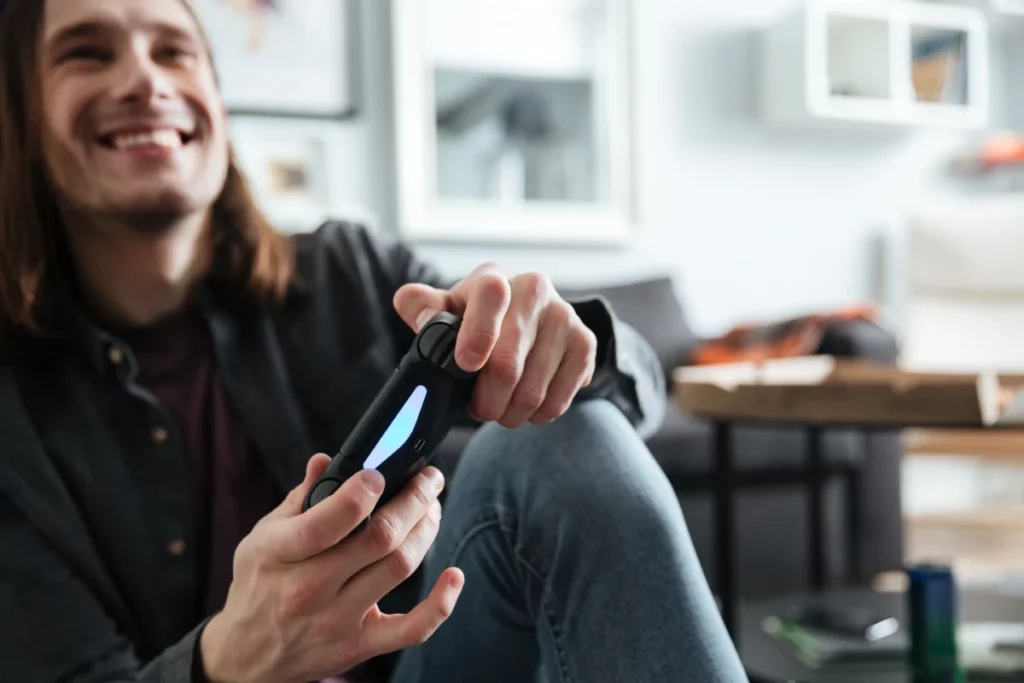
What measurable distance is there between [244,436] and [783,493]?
1.43 meters

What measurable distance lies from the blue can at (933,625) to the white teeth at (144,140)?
2.79 feet

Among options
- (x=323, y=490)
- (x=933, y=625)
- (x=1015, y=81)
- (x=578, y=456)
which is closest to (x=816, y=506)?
(x=933, y=625)

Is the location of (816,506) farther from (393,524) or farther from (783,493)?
(393,524)

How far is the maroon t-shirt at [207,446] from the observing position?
0.77 meters

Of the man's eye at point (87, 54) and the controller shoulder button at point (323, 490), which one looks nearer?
the controller shoulder button at point (323, 490)

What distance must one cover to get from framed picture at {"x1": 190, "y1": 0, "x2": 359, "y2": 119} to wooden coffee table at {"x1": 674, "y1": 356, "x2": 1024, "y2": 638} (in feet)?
5.10

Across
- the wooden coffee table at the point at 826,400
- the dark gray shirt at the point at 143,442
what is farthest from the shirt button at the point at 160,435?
the wooden coffee table at the point at 826,400

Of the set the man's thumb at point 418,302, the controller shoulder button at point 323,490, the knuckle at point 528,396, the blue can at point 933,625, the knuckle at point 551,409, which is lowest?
the blue can at point 933,625

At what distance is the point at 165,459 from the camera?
2.56 ft

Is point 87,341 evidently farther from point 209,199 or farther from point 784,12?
point 784,12

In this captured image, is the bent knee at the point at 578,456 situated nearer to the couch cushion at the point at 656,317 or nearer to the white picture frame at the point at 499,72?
the couch cushion at the point at 656,317

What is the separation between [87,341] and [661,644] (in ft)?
1.78

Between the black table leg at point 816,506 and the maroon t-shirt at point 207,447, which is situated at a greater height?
the maroon t-shirt at point 207,447

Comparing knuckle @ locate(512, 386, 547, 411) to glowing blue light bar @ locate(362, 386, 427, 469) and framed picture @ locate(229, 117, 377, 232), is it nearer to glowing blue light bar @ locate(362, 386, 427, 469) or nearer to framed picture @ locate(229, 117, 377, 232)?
glowing blue light bar @ locate(362, 386, 427, 469)
